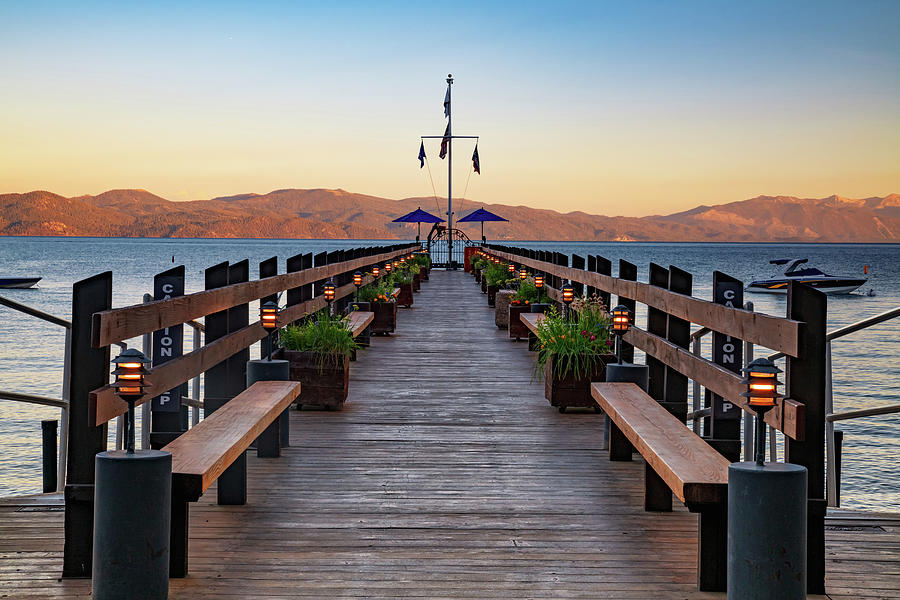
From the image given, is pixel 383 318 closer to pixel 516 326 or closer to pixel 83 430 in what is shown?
pixel 516 326

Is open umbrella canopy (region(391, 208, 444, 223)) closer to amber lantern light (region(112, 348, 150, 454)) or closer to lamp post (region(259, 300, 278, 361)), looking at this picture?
lamp post (region(259, 300, 278, 361))

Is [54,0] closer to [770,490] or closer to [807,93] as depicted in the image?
[770,490]

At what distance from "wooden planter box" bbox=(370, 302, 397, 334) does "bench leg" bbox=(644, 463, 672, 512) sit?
326 inches

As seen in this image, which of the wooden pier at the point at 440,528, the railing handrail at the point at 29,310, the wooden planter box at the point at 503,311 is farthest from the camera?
the wooden planter box at the point at 503,311

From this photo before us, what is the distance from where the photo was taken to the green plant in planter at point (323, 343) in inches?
276

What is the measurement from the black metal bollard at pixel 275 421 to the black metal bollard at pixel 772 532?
3277 millimetres

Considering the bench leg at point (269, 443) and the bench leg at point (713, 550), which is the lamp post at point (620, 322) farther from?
the bench leg at point (713, 550)

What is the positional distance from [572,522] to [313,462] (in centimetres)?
185

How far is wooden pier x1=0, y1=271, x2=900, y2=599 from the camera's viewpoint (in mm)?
3385

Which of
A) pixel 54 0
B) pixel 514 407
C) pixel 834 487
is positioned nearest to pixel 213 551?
pixel 514 407

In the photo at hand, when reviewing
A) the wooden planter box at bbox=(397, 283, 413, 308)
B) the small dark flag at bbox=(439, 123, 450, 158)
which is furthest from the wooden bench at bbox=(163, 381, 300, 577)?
the small dark flag at bbox=(439, 123, 450, 158)

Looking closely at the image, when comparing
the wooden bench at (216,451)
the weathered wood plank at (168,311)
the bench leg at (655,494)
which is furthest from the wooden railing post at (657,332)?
the weathered wood plank at (168,311)

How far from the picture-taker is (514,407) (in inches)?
283

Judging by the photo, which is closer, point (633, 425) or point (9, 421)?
point (633, 425)
